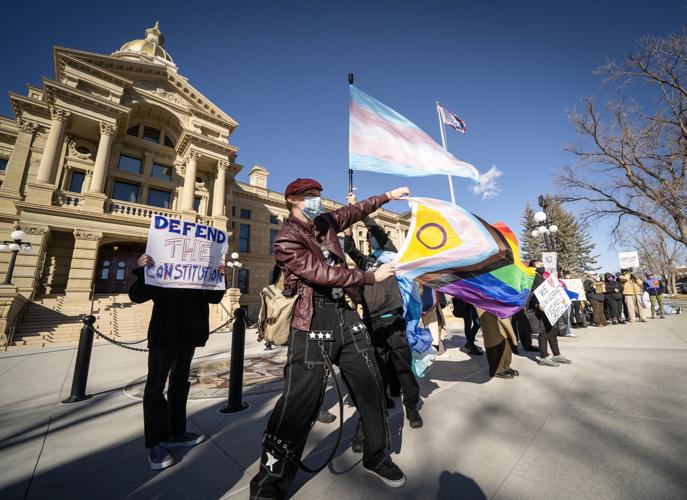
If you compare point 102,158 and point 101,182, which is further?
point 102,158

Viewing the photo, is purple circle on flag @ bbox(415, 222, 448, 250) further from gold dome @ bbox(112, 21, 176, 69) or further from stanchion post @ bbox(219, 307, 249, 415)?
gold dome @ bbox(112, 21, 176, 69)

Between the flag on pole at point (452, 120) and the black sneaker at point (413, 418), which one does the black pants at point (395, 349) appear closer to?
the black sneaker at point (413, 418)

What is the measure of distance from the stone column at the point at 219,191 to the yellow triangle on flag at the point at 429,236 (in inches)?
822

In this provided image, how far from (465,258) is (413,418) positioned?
1635 millimetres

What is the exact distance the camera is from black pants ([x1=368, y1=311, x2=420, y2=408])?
110 inches

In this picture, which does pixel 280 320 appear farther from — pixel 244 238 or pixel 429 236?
pixel 244 238

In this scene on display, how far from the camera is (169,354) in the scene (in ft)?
8.11

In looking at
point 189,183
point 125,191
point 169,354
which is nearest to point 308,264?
point 169,354

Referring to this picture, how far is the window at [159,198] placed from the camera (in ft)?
68.6

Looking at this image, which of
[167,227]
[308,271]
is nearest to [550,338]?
Result: [308,271]

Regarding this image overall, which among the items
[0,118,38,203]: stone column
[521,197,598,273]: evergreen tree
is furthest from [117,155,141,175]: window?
[521,197,598,273]: evergreen tree

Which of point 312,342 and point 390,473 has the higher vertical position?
point 312,342

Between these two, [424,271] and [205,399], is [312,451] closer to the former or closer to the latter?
[424,271]

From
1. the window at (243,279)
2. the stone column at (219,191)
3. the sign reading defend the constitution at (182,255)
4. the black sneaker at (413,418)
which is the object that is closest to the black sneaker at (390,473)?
the black sneaker at (413,418)
